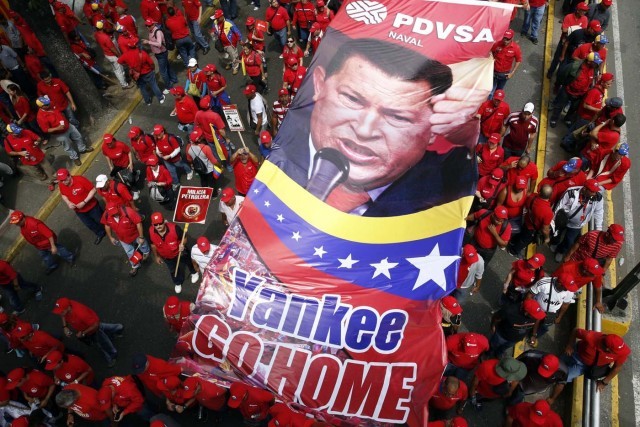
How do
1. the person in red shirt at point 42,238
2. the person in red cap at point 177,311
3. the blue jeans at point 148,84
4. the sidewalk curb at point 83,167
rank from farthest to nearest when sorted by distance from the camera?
the blue jeans at point 148,84
the sidewalk curb at point 83,167
the person in red shirt at point 42,238
the person in red cap at point 177,311

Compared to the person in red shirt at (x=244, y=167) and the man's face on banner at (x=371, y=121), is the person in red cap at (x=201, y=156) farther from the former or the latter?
the man's face on banner at (x=371, y=121)

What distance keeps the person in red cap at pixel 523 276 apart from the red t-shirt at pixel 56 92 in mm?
10439

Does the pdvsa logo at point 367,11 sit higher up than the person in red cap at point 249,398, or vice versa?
the pdvsa logo at point 367,11

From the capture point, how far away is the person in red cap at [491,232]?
8.08 meters

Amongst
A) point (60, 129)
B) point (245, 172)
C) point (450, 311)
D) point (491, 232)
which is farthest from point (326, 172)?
point (60, 129)

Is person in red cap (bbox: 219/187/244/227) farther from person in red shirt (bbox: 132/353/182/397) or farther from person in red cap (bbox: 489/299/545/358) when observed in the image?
person in red cap (bbox: 489/299/545/358)

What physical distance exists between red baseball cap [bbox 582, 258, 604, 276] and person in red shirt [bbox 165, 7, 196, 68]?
1104 cm

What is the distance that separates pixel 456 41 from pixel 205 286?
614 centimetres

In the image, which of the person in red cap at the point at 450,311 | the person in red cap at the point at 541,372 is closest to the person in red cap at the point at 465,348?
the person in red cap at the point at 450,311

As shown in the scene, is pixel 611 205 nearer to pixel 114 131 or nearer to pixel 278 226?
pixel 278 226

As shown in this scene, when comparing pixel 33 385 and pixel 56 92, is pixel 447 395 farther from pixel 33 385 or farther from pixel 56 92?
pixel 56 92

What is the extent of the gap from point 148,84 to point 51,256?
548cm

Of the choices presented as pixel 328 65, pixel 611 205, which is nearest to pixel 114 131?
pixel 328 65

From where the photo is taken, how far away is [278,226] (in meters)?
7.49
